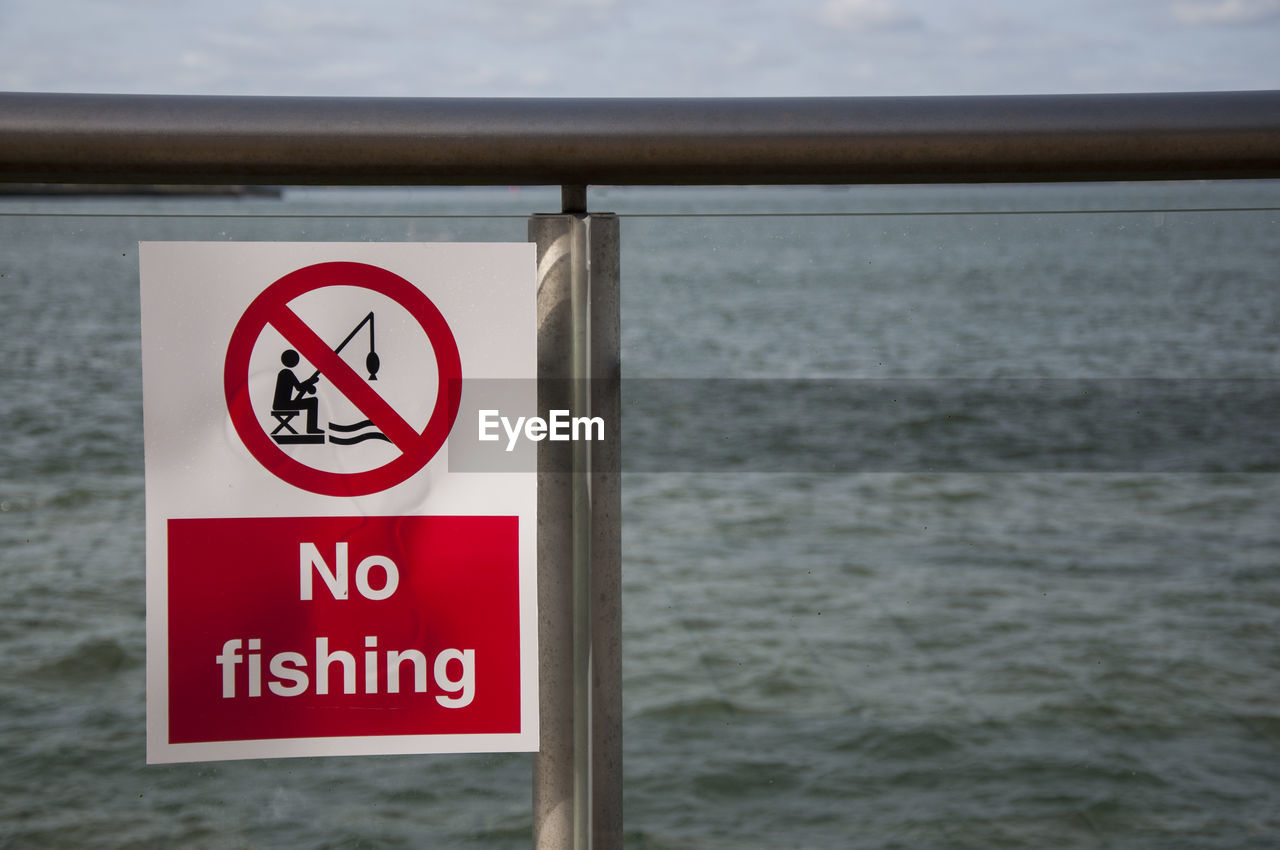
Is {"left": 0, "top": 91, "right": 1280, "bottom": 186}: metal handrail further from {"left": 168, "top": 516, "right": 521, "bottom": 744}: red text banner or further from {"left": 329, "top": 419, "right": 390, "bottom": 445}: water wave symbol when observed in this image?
{"left": 168, "top": 516, "right": 521, "bottom": 744}: red text banner

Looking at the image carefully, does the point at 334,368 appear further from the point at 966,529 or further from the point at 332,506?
the point at 966,529

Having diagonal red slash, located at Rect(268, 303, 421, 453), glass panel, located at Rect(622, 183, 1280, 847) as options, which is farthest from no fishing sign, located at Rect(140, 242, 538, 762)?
glass panel, located at Rect(622, 183, 1280, 847)

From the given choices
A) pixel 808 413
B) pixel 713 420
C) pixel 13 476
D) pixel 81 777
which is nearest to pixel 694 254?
pixel 713 420

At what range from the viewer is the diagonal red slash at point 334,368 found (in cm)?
112

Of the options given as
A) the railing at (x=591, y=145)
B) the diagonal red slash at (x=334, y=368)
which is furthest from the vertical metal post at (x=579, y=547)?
the diagonal red slash at (x=334, y=368)

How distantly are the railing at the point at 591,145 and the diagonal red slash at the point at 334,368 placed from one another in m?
0.13

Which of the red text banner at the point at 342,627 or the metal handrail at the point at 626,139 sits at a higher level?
the metal handrail at the point at 626,139

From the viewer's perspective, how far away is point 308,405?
1126 mm

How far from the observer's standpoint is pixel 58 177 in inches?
44.6

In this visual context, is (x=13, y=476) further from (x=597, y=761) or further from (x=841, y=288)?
(x=841, y=288)

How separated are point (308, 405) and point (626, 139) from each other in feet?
1.25

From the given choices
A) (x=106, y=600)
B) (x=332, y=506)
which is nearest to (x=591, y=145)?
(x=332, y=506)

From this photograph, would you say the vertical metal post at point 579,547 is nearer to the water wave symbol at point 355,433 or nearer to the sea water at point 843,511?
the sea water at point 843,511

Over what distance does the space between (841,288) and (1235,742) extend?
0.70 metres
